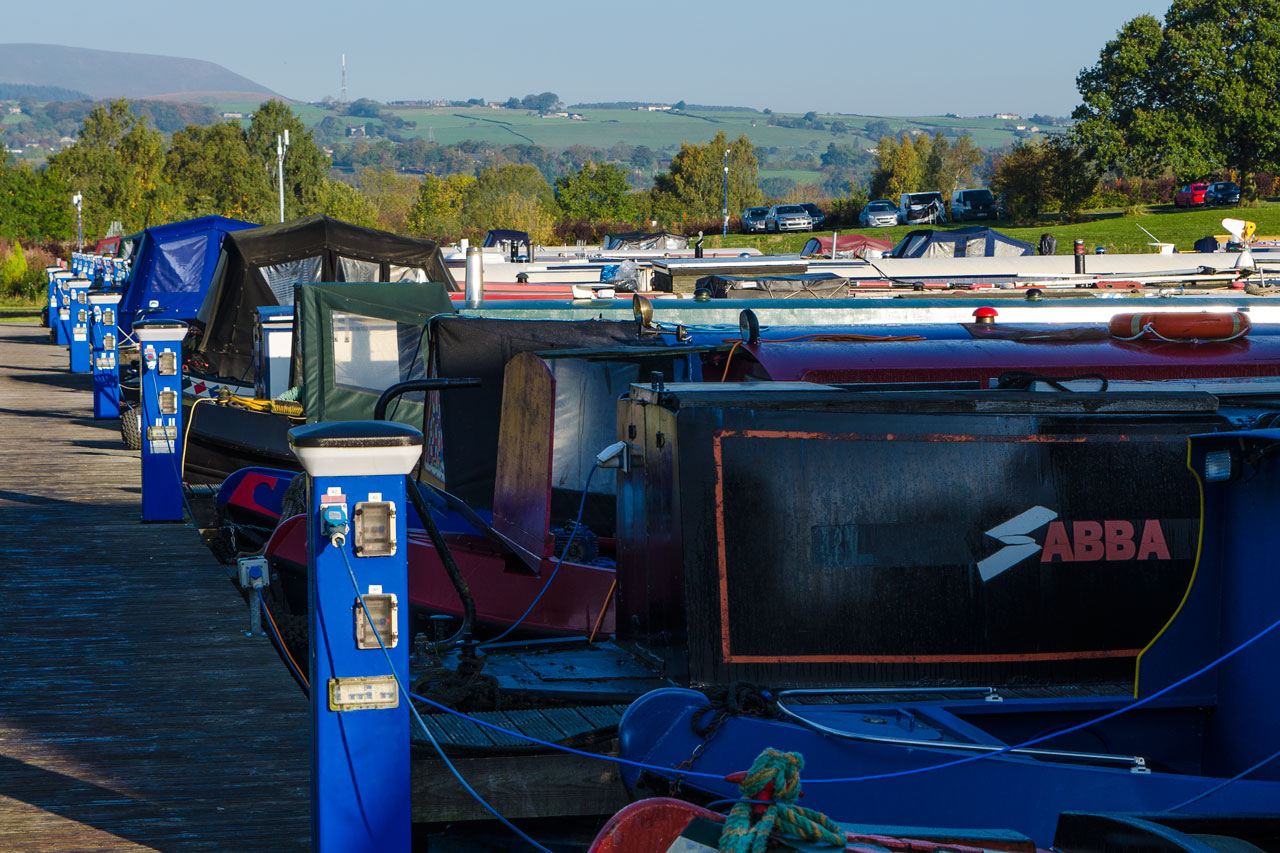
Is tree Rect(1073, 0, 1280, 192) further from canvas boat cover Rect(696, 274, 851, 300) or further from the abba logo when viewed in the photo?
the abba logo

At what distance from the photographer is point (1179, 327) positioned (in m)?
8.88

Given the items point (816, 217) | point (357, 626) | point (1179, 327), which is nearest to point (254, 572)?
point (357, 626)

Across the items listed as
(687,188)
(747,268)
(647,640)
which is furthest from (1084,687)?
(687,188)

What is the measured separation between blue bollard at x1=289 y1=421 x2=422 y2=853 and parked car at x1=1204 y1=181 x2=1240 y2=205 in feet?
185

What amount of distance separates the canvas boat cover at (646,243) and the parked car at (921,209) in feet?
78.6

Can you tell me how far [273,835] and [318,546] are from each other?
5.49 ft

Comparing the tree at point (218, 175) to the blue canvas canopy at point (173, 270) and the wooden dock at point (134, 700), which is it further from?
the wooden dock at point (134, 700)

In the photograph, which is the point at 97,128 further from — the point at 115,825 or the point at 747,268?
the point at 115,825

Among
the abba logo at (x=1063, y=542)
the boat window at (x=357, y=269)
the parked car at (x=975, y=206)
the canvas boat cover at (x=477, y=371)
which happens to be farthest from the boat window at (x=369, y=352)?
the parked car at (x=975, y=206)

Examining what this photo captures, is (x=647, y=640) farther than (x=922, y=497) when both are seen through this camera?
Yes

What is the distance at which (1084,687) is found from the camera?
18.5ft

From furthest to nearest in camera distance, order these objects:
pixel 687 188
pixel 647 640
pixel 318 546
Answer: pixel 687 188 < pixel 647 640 < pixel 318 546

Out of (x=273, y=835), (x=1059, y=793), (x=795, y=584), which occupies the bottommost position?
(x=273, y=835)

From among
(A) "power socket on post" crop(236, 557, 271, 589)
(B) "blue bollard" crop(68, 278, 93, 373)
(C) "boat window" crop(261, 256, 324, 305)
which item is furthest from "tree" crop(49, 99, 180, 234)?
(A) "power socket on post" crop(236, 557, 271, 589)
